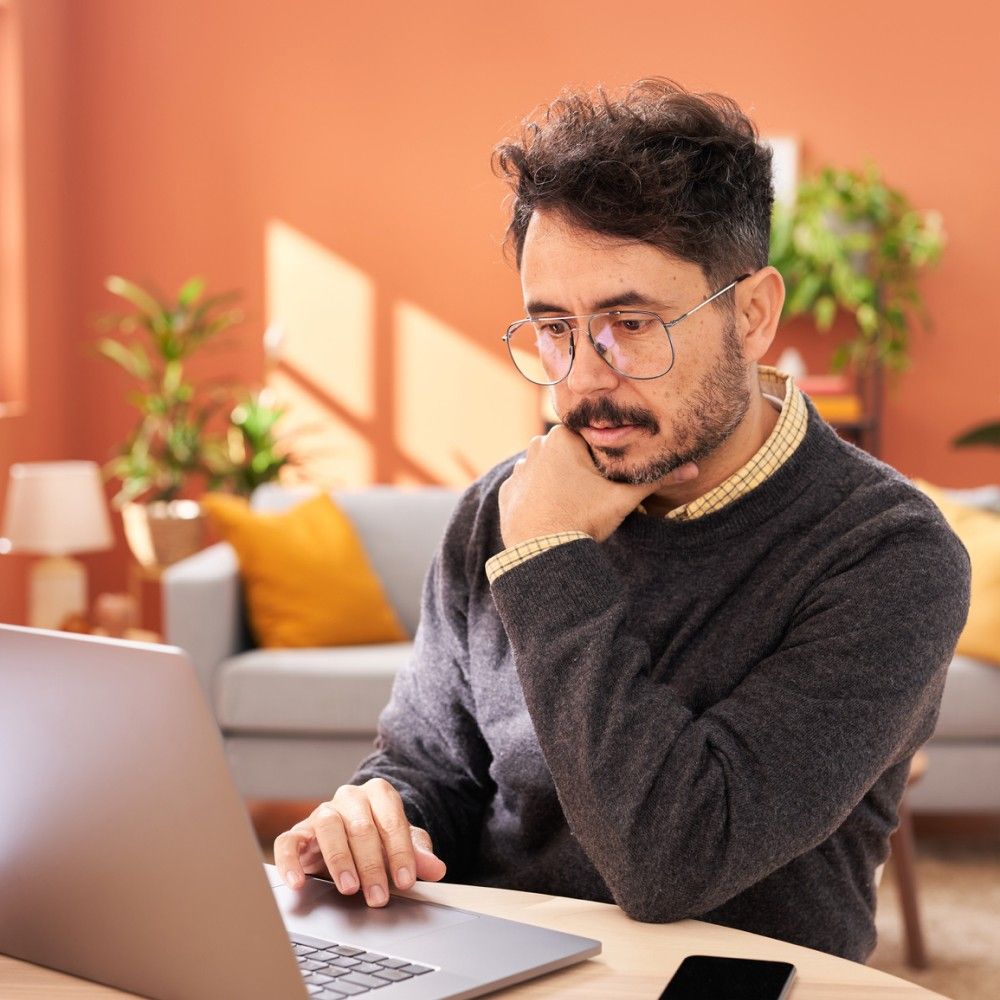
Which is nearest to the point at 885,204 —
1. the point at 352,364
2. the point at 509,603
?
the point at 352,364

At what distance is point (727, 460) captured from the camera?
140cm

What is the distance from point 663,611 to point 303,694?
2.22 m

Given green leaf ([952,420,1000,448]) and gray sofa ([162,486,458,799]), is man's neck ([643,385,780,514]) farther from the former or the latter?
green leaf ([952,420,1000,448])

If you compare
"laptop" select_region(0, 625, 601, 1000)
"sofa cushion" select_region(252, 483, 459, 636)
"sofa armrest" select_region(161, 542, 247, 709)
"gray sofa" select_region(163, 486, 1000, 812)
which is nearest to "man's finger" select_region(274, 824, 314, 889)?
"laptop" select_region(0, 625, 601, 1000)

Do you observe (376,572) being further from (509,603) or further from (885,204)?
(509,603)

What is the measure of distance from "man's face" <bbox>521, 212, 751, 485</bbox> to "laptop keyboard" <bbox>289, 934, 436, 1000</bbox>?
0.53m

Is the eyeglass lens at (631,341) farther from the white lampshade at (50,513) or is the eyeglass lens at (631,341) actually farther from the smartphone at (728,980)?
the white lampshade at (50,513)

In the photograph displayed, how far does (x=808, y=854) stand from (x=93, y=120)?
4996 mm

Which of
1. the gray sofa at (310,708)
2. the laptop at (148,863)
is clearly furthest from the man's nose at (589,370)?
the gray sofa at (310,708)

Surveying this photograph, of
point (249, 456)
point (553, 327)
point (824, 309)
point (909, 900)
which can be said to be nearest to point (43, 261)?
point (249, 456)

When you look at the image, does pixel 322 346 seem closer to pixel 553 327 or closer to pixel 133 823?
pixel 553 327

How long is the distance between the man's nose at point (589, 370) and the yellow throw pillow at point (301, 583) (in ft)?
8.04

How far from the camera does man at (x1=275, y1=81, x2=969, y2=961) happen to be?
113 centimetres

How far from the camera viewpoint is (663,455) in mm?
1338
